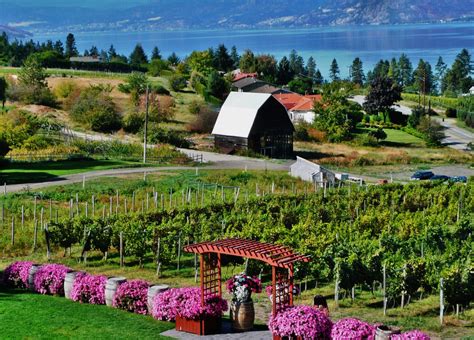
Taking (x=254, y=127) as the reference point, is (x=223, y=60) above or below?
above

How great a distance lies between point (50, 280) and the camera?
917 inches

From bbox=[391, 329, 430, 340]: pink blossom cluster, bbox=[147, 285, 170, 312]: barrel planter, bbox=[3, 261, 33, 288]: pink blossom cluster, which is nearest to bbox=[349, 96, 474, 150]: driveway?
bbox=[3, 261, 33, 288]: pink blossom cluster

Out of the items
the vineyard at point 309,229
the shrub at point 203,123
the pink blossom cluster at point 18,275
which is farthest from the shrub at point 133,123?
the pink blossom cluster at point 18,275

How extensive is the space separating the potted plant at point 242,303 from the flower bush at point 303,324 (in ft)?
5.78

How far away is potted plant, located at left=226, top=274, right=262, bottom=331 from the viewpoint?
1986cm

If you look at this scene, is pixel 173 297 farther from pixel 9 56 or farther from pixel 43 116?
pixel 9 56

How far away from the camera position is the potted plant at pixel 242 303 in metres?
19.9

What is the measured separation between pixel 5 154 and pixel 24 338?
42735 mm

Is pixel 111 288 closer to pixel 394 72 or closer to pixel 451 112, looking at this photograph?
pixel 451 112

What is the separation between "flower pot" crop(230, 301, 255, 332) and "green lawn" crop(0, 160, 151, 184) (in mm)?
31025

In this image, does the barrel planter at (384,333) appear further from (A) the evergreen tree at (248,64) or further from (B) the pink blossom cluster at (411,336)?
(A) the evergreen tree at (248,64)

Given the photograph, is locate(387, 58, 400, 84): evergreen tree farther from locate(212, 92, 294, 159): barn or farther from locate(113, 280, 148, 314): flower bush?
locate(113, 280, 148, 314): flower bush

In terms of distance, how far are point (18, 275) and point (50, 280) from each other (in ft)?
4.58

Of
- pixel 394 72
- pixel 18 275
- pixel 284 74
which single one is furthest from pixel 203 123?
pixel 394 72
